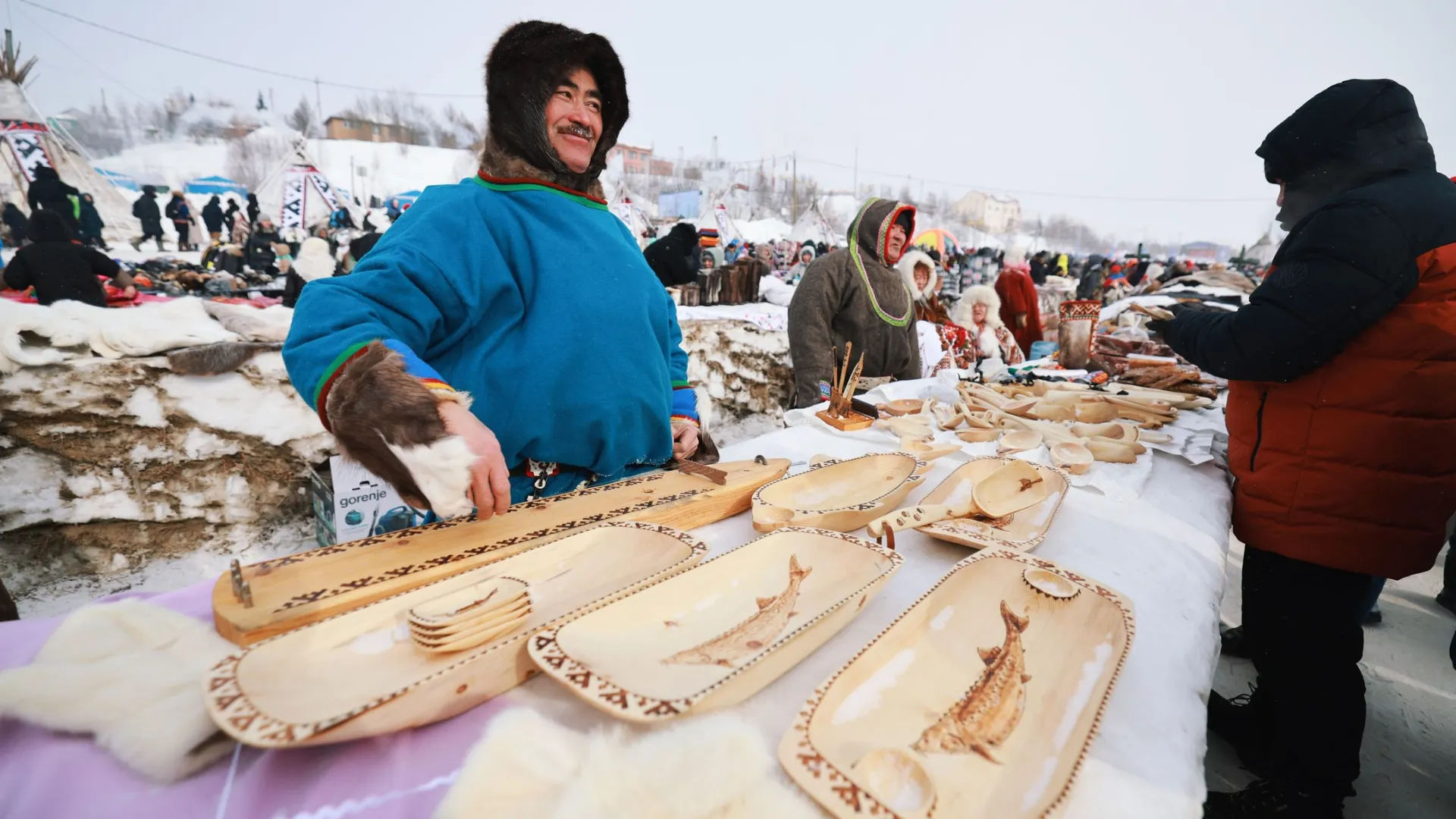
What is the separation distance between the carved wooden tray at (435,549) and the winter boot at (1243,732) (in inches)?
75.6

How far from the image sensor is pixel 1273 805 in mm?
1534

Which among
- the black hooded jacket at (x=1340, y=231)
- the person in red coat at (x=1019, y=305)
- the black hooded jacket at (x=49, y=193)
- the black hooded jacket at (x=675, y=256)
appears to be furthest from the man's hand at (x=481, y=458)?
the black hooded jacket at (x=49, y=193)

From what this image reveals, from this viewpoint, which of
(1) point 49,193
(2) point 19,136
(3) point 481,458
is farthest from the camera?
(2) point 19,136

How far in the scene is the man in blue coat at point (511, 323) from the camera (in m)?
0.92

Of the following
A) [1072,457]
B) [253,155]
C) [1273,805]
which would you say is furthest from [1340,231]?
[253,155]

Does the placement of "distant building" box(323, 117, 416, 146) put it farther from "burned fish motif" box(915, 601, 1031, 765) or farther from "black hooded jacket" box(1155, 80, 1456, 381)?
"burned fish motif" box(915, 601, 1031, 765)

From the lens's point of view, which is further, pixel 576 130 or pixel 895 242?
pixel 895 242

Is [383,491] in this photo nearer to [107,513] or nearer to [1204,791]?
[107,513]

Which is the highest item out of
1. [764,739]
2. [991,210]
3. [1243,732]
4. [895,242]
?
[991,210]

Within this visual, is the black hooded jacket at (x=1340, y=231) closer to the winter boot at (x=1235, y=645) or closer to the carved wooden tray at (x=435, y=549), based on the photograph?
the carved wooden tray at (x=435, y=549)

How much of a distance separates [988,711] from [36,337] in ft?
14.6

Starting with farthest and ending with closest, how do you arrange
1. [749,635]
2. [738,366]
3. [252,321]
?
[738,366]
[252,321]
[749,635]

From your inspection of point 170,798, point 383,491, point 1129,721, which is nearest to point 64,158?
point 383,491

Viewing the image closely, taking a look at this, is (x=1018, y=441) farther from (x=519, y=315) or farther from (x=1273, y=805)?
(x=519, y=315)
